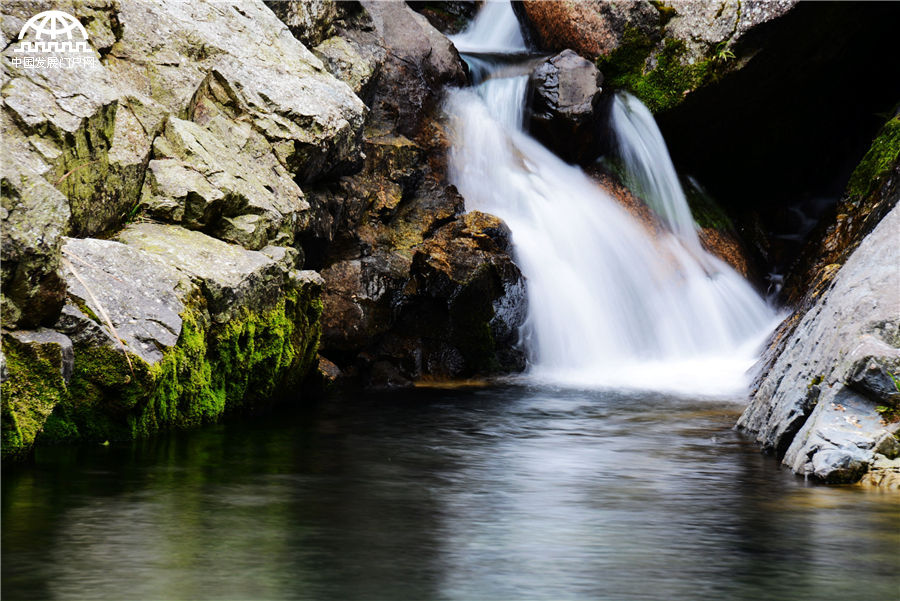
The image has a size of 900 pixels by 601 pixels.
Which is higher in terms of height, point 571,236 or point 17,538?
point 571,236

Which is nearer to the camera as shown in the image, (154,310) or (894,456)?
(894,456)

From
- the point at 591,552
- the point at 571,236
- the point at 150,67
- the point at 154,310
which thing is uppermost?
the point at 150,67

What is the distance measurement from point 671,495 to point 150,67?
5853mm

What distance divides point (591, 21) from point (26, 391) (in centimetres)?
1113

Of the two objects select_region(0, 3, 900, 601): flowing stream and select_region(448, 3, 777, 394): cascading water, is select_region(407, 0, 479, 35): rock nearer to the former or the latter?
select_region(448, 3, 777, 394): cascading water

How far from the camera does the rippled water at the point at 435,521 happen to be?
389 cm

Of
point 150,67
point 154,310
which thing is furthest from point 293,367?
point 150,67

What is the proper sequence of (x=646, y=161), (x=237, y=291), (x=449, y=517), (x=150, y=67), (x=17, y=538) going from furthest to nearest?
(x=646, y=161) < (x=150, y=67) < (x=237, y=291) < (x=449, y=517) < (x=17, y=538)

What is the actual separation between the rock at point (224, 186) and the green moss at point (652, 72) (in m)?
7.10

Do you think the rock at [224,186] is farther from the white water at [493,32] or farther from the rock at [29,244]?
the white water at [493,32]

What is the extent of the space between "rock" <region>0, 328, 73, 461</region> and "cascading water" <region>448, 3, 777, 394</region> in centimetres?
606

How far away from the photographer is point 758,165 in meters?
15.2

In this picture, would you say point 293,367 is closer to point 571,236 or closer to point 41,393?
point 41,393

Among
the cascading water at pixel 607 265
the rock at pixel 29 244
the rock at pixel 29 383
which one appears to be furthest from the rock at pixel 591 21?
the rock at pixel 29 383
